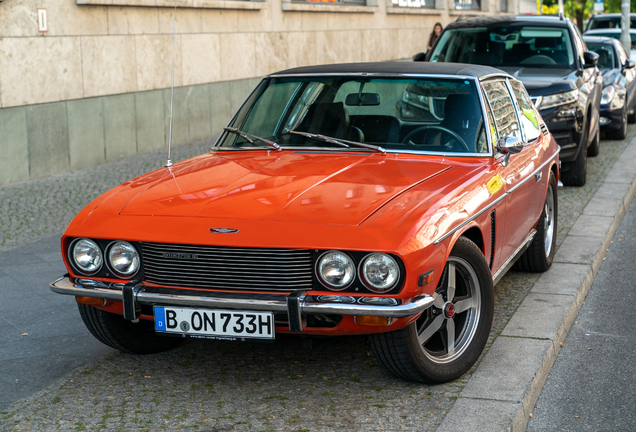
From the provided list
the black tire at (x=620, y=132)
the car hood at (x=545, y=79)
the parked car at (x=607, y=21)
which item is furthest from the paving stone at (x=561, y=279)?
the parked car at (x=607, y=21)

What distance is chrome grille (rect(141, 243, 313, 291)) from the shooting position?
3.71 m

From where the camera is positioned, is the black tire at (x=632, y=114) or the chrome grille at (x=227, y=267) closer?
the chrome grille at (x=227, y=267)

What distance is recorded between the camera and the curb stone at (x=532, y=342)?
373cm

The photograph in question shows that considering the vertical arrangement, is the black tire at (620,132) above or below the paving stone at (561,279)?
A: above

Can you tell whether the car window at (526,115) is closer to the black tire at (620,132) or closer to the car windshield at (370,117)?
the car windshield at (370,117)

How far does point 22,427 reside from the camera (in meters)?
3.72

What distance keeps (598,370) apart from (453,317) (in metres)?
0.91

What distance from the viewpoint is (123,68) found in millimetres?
11742

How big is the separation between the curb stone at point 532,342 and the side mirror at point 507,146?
1.00 m

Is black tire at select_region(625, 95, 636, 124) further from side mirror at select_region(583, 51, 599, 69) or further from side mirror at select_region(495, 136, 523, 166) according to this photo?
side mirror at select_region(495, 136, 523, 166)

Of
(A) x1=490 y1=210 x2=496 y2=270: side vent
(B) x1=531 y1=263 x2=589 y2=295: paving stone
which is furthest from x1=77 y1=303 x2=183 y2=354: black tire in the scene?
(B) x1=531 y1=263 x2=589 y2=295: paving stone

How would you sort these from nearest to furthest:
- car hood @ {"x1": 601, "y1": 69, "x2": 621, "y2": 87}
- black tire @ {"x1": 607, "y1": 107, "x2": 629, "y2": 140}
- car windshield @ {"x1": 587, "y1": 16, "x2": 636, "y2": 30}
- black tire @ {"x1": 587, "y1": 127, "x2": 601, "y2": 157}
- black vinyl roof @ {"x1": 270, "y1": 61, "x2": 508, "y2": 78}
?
1. black vinyl roof @ {"x1": 270, "y1": 61, "x2": 508, "y2": 78}
2. black tire @ {"x1": 587, "y1": 127, "x2": 601, "y2": 157}
3. black tire @ {"x1": 607, "y1": 107, "x2": 629, "y2": 140}
4. car hood @ {"x1": 601, "y1": 69, "x2": 621, "y2": 87}
5. car windshield @ {"x1": 587, "y1": 16, "x2": 636, "y2": 30}

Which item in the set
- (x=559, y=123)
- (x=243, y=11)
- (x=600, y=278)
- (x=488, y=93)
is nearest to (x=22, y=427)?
(x=488, y=93)

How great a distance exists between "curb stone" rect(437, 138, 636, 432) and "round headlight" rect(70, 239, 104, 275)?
71.5 inches
